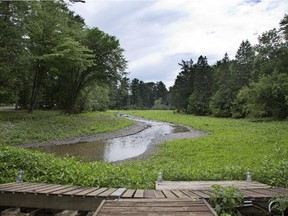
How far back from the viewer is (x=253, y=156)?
35.0 ft

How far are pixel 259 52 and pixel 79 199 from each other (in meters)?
35.7

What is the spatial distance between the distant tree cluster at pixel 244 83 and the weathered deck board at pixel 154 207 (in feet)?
66.1

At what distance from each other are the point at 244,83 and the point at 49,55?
94.1ft

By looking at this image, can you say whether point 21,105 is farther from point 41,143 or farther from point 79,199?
point 79,199

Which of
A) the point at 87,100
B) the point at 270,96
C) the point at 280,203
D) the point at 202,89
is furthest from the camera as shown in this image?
the point at 202,89

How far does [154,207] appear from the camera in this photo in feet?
10.6

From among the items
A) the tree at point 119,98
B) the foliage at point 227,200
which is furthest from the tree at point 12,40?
the tree at point 119,98

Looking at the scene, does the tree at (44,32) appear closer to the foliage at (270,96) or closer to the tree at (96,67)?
the tree at (96,67)

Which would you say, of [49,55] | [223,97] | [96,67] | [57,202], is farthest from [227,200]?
[223,97]

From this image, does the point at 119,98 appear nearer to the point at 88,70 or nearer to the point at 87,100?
the point at 87,100

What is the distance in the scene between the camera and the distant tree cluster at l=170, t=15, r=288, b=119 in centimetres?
2786

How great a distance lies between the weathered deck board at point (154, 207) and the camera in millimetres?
3045

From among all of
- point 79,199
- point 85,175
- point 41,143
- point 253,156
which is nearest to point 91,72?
point 41,143

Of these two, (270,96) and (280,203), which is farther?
(270,96)
